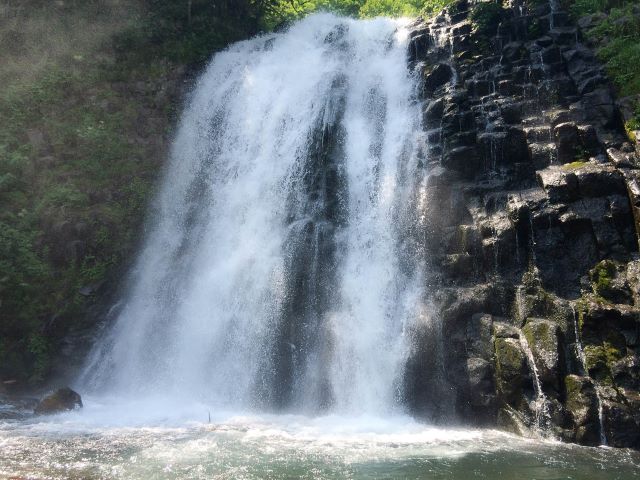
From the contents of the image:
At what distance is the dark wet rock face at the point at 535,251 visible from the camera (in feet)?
35.0

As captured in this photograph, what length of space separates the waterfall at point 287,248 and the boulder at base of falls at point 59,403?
1.69m

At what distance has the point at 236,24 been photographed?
2575 cm

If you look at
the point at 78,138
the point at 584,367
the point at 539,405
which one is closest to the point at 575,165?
the point at 584,367

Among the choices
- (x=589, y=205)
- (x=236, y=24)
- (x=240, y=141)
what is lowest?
(x=589, y=205)

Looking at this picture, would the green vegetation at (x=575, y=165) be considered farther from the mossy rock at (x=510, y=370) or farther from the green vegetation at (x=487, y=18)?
the green vegetation at (x=487, y=18)

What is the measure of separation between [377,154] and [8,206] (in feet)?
40.5

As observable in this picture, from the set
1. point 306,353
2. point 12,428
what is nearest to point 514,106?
point 306,353

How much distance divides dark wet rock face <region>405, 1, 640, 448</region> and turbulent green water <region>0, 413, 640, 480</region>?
0.96m

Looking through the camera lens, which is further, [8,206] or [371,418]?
[8,206]

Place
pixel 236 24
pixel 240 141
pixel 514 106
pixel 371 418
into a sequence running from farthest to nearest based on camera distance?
1. pixel 236 24
2. pixel 240 141
3. pixel 514 106
4. pixel 371 418

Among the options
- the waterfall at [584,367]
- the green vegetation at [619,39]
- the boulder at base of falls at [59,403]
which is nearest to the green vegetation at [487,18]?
the green vegetation at [619,39]

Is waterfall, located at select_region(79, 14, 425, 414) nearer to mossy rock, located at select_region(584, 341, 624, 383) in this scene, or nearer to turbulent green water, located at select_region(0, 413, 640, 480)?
turbulent green water, located at select_region(0, 413, 640, 480)

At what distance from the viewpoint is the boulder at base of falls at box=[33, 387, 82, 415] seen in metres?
12.4

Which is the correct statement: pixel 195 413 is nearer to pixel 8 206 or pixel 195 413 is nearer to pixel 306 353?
pixel 306 353
